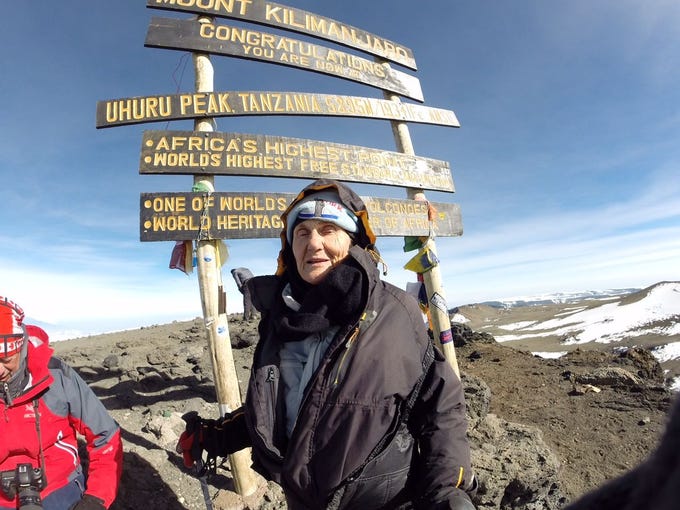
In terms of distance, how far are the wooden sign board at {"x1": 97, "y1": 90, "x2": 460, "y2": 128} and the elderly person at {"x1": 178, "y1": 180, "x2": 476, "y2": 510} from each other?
2966 mm

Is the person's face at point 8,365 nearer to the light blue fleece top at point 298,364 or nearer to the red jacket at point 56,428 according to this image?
the red jacket at point 56,428

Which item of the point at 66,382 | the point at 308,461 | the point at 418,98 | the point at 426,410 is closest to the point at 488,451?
the point at 426,410

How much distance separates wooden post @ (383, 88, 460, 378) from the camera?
5547mm

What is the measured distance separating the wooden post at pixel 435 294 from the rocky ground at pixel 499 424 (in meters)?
0.97

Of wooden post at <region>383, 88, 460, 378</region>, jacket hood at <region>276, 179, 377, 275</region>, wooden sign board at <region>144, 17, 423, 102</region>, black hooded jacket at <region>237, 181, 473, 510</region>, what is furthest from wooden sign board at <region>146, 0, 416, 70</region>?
black hooded jacket at <region>237, 181, 473, 510</region>

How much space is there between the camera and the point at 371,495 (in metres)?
→ 1.70

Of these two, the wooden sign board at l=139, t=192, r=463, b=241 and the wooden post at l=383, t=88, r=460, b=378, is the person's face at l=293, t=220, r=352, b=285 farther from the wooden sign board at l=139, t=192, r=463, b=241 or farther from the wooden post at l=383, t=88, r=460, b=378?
the wooden post at l=383, t=88, r=460, b=378

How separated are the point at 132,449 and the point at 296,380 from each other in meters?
3.19

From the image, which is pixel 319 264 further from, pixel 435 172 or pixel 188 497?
pixel 435 172

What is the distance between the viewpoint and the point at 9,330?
2.37 meters

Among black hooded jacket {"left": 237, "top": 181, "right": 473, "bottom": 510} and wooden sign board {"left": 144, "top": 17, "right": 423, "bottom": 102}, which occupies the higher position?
wooden sign board {"left": 144, "top": 17, "right": 423, "bottom": 102}

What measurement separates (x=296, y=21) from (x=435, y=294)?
15.7ft

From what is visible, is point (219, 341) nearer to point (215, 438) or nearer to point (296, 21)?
point (215, 438)

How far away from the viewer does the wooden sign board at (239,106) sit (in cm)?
409
